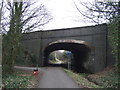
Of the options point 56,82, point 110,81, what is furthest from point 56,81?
point 110,81

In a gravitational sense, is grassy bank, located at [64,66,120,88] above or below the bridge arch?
below

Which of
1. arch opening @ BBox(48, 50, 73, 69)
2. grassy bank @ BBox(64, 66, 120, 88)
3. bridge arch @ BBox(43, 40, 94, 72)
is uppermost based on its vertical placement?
bridge arch @ BBox(43, 40, 94, 72)

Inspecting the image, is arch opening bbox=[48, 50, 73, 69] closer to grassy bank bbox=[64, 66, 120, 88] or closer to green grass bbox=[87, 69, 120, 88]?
grassy bank bbox=[64, 66, 120, 88]

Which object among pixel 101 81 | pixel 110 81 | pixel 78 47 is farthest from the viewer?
pixel 78 47

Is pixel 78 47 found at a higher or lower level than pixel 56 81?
Answer: higher

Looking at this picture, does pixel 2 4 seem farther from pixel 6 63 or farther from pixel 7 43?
pixel 6 63

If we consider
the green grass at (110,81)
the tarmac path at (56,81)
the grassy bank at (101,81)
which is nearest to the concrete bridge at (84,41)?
the grassy bank at (101,81)

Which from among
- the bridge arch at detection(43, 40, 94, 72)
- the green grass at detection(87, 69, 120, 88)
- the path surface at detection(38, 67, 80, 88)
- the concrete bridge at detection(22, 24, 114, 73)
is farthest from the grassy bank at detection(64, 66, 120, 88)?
the bridge arch at detection(43, 40, 94, 72)

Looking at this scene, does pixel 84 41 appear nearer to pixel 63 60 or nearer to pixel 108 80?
pixel 108 80

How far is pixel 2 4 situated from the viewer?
8.79 m

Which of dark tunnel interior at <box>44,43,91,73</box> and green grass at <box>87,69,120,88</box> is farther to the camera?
dark tunnel interior at <box>44,43,91,73</box>

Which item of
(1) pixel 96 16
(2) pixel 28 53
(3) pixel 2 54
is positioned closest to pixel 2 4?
(3) pixel 2 54

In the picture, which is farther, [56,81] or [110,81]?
[56,81]

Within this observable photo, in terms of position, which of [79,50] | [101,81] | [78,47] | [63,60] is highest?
[78,47]
